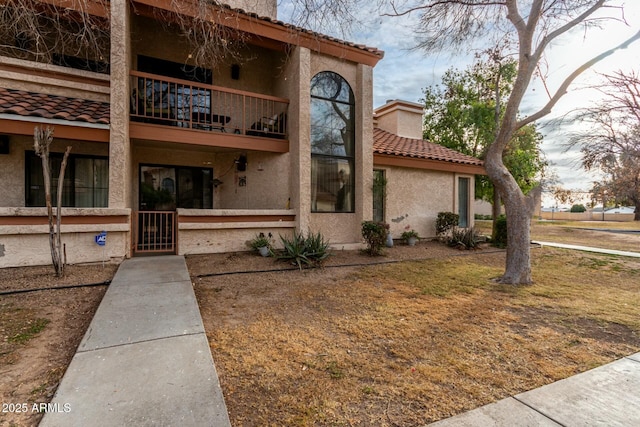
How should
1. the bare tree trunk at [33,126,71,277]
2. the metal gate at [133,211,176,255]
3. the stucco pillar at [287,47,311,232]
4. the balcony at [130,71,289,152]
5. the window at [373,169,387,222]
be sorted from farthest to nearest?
the window at [373,169,387,222]
the stucco pillar at [287,47,311,232]
the balcony at [130,71,289,152]
the metal gate at [133,211,176,255]
the bare tree trunk at [33,126,71,277]

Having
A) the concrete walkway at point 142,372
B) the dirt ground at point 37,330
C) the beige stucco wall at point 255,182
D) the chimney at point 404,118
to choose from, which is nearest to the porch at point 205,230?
the beige stucco wall at point 255,182

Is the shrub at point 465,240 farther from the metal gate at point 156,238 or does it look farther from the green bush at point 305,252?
the metal gate at point 156,238

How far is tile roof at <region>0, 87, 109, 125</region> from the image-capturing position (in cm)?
614

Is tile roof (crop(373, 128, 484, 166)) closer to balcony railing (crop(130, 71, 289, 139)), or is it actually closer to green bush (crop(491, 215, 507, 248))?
green bush (crop(491, 215, 507, 248))

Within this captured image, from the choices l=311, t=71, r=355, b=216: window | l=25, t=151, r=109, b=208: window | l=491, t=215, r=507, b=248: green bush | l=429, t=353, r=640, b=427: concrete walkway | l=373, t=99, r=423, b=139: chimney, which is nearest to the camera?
l=429, t=353, r=640, b=427: concrete walkway

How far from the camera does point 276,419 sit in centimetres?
220

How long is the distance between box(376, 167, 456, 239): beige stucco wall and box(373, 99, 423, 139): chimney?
12.0 ft

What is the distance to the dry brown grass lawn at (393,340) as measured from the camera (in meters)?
2.43

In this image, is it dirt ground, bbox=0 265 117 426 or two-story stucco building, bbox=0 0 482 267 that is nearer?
dirt ground, bbox=0 265 117 426

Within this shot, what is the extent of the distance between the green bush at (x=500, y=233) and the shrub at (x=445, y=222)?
6.39ft

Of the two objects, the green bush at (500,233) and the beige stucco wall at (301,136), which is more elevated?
the beige stucco wall at (301,136)

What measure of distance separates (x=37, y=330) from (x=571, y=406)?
540 centimetres

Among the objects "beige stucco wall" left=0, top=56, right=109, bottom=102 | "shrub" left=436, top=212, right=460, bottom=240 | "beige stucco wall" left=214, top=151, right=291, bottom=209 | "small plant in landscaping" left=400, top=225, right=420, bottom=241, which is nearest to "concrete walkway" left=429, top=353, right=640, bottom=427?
"beige stucco wall" left=214, top=151, right=291, bottom=209

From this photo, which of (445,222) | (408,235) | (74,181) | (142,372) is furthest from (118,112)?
(445,222)
